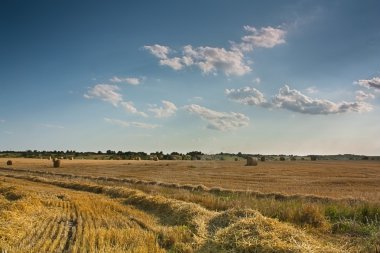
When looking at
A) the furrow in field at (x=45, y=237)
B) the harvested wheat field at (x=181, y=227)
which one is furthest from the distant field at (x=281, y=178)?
the furrow in field at (x=45, y=237)

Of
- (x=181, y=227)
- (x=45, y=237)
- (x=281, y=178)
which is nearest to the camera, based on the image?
(x=45, y=237)

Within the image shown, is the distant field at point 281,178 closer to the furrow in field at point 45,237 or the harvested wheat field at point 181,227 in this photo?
the harvested wheat field at point 181,227

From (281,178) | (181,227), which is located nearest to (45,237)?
(181,227)

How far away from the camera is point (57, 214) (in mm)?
14609

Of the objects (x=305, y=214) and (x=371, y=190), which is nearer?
(x=305, y=214)

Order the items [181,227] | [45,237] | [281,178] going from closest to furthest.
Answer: [45,237] < [181,227] < [281,178]

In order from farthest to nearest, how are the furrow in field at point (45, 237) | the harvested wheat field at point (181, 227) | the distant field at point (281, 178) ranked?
1. the distant field at point (281, 178)
2. the furrow in field at point (45, 237)
3. the harvested wheat field at point (181, 227)

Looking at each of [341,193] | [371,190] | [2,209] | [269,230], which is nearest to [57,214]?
[2,209]

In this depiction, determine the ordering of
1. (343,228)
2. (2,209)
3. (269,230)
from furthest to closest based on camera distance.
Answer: (2,209)
(343,228)
(269,230)

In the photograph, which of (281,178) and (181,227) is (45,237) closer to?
(181,227)

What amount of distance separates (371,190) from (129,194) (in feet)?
41.4

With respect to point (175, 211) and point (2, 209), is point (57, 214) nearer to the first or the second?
point (2, 209)

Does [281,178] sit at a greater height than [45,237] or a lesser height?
greater

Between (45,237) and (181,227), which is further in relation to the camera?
(181,227)
